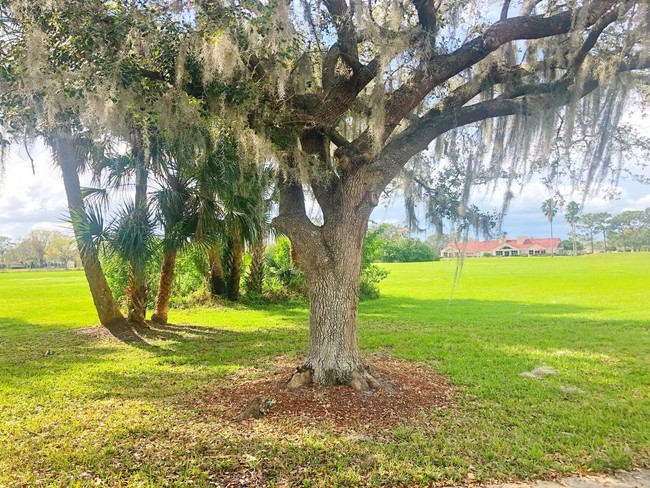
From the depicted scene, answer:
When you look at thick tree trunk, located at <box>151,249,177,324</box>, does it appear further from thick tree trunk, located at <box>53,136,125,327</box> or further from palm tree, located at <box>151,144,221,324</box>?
thick tree trunk, located at <box>53,136,125,327</box>

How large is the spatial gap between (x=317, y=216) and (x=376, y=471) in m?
4.23

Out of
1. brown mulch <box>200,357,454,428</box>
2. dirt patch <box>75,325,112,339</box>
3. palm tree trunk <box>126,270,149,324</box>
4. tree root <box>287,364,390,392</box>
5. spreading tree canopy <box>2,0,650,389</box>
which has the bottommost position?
dirt patch <box>75,325,112,339</box>

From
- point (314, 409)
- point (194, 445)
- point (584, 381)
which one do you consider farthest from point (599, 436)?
point (194, 445)

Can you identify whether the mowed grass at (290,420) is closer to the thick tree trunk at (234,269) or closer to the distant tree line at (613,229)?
the thick tree trunk at (234,269)

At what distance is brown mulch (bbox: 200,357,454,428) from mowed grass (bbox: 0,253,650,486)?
15 cm

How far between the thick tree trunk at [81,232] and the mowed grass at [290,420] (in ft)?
Result: 1.93

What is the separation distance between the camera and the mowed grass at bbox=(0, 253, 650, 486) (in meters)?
2.89

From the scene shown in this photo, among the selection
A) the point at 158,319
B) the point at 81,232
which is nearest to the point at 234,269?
the point at 158,319

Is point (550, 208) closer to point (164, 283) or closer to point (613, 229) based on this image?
point (164, 283)

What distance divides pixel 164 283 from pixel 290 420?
6.06 metres

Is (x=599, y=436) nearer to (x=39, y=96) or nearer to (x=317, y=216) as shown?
(x=317, y=216)

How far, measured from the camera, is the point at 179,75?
3791 mm

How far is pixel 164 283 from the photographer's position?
8.80m

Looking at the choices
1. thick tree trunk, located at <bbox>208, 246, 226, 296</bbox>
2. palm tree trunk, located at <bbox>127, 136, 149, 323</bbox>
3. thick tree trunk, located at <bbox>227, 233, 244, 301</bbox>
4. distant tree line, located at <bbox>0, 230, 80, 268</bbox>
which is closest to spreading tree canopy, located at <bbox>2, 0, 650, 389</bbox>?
palm tree trunk, located at <bbox>127, 136, 149, 323</bbox>
